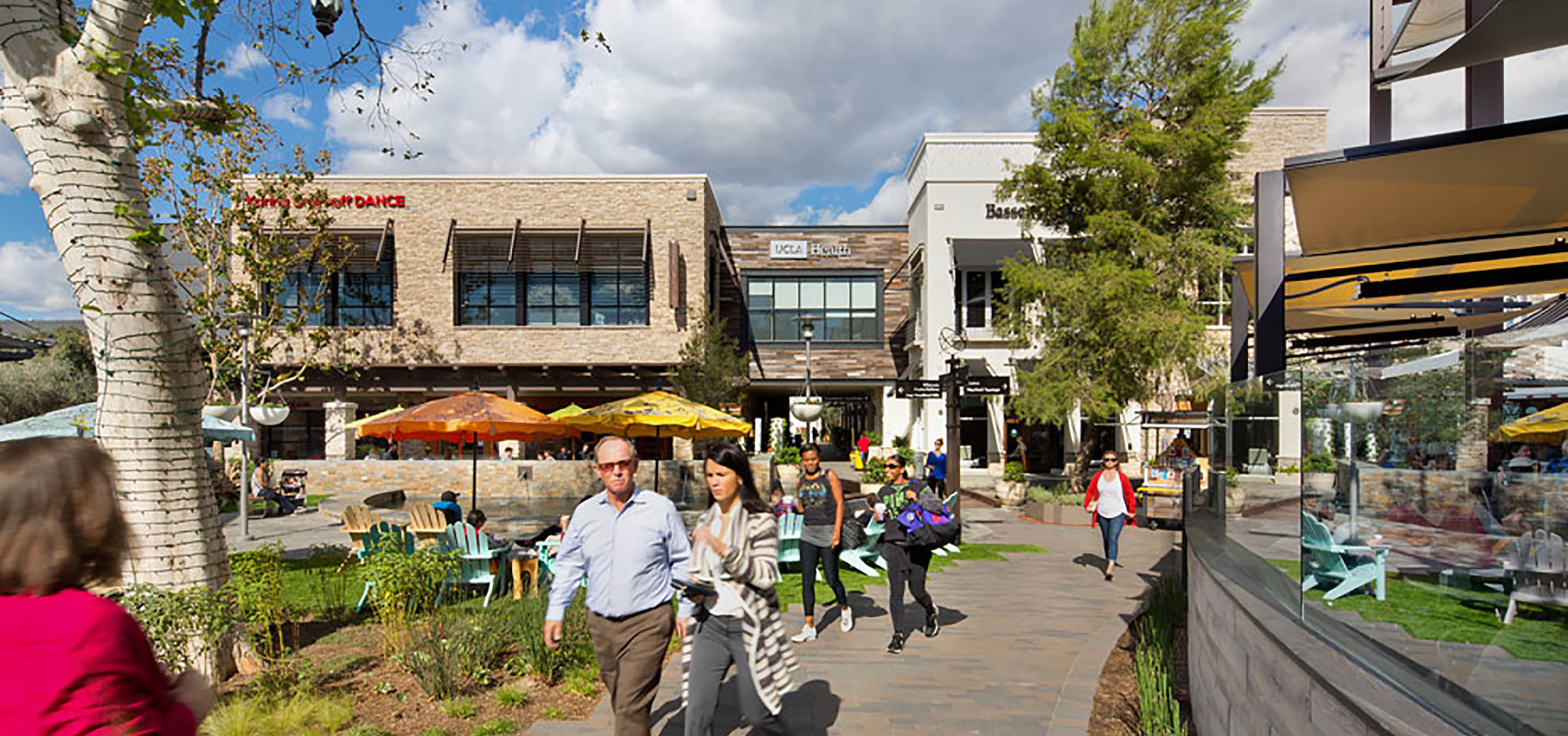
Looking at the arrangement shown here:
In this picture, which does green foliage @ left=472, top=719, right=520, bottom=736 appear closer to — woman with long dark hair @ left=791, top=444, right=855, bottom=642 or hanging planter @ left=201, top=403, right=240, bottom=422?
woman with long dark hair @ left=791, top=444, right=855, bottom=642

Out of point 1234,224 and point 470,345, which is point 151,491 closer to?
point 1234,224

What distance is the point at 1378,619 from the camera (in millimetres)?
3744

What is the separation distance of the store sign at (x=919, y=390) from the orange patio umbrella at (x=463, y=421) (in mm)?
6746

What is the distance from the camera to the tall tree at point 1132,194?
2198 cm

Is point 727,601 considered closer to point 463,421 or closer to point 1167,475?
point 463,421

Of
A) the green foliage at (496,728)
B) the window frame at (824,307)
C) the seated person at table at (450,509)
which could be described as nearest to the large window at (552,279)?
the window frame at (824,307)

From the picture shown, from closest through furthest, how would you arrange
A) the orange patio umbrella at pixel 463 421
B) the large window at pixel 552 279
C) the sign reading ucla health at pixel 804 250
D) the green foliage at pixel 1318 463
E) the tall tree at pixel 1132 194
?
the green foliage at pixel 1318 463, the orange patio umbrella at pixel 463 421, the tall tree at pixel 1132 194, the large window at pixel 552 279, the sign reading ucla health at pixel 804 250

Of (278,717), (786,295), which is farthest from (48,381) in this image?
(278,717)

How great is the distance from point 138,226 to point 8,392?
34987 millimetres

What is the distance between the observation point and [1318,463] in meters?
4.33

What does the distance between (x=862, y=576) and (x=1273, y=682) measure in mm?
7859

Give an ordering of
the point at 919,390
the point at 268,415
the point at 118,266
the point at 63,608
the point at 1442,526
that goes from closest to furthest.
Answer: the point at 63,608
the point at 1442,526
the point at 118,266
the point at 919,390
the point at 268,415

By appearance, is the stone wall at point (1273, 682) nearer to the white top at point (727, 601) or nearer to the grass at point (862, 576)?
the white top at point (727, 601)

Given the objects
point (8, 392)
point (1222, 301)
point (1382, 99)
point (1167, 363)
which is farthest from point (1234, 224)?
point (8, 392)
